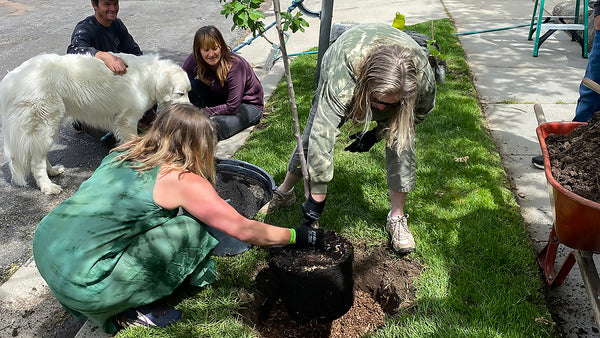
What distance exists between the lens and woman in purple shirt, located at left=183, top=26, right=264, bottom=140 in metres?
4.05

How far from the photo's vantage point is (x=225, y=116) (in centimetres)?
430

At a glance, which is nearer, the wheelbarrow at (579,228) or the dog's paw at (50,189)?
the wheelbarrow at (579,228)

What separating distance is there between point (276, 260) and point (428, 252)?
40.4 inches

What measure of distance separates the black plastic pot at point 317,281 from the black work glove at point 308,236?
59 millimetres

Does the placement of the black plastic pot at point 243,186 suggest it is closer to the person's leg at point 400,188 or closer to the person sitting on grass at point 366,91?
the person's leg at point 400,188

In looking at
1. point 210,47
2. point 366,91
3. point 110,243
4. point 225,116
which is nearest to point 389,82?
point 366,91

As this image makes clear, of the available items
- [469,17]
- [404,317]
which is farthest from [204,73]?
[469,17]

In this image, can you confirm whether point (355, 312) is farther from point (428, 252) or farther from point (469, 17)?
point (469, 17)

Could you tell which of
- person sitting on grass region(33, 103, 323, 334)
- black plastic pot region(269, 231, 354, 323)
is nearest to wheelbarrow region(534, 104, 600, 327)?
black plastic pot region(269, 231, 354, 323)

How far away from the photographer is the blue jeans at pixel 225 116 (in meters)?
4.33

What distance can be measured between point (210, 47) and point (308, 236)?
220cm

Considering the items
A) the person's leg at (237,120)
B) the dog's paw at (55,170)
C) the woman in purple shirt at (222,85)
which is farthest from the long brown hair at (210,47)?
the dog's paw at (55,170)

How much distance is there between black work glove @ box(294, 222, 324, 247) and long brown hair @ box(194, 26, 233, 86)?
212 cm

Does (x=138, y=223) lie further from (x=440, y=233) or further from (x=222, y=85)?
(x=222, y=85)
